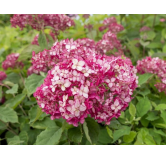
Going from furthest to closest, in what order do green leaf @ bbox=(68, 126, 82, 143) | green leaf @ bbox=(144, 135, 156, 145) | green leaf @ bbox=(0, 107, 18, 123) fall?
green leaf @ bbox=(0, 107, 18, 123) < green leaf @ bbox=(144, 135, 156, 145) < green leaf @ bbox=(68, 126, 82, 143)

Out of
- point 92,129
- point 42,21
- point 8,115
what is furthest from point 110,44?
point 8,115

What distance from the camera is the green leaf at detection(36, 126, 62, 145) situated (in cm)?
86

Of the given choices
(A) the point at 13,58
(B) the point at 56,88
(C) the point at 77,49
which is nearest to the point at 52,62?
(C) the point at 77,49

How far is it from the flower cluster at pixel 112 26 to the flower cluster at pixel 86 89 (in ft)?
3.17

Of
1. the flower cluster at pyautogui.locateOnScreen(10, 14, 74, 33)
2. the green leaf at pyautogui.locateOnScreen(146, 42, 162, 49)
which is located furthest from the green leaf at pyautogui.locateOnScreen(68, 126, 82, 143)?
the green leaf at pyautogui.locateOnScreen(146, 42, 162, 49)

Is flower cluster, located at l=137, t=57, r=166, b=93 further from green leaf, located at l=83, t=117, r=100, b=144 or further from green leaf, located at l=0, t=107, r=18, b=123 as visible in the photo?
green leaf, located at l=0, t=107, r=18, b=123

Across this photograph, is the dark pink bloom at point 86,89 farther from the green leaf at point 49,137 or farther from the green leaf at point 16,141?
the green leaf at point 16,141

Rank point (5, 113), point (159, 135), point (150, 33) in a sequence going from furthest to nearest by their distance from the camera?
point (150, 33) < point (5, 113) < point (159, 135)

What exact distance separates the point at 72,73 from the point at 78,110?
14 cm

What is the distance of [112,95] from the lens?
773 mm

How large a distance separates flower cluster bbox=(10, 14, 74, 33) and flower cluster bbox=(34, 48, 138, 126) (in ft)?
2.18

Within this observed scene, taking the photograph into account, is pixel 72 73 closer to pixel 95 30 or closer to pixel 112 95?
pixel 112 95

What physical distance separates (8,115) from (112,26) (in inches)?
44.3

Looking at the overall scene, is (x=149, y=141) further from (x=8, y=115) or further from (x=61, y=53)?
(x=8, y=115)
